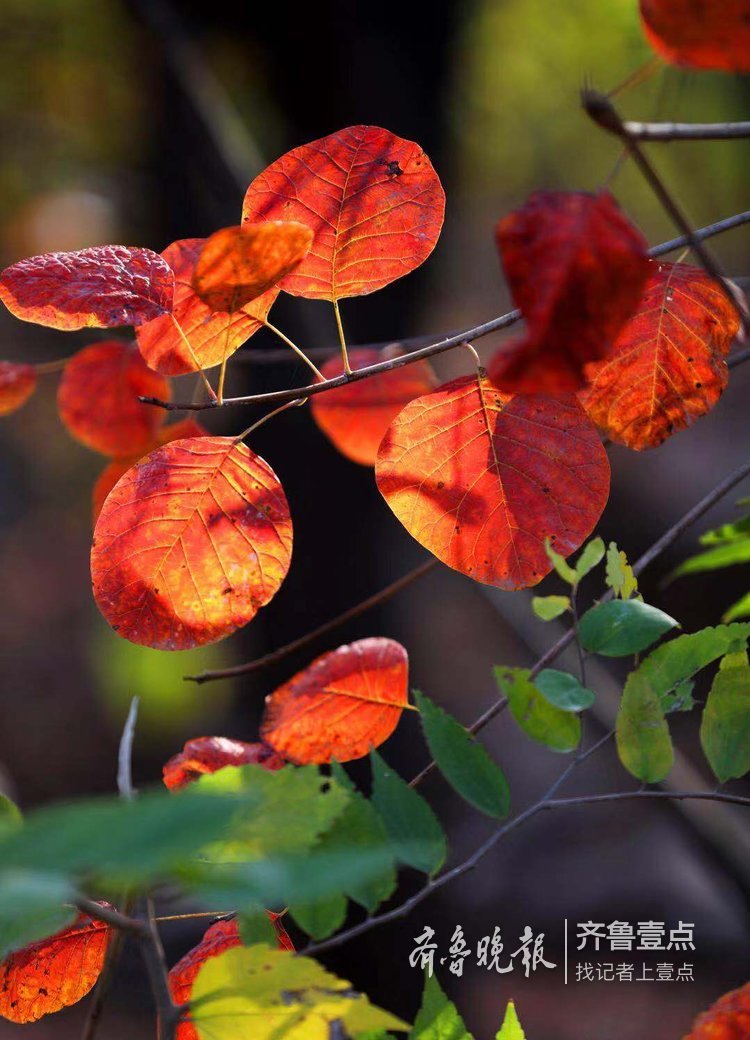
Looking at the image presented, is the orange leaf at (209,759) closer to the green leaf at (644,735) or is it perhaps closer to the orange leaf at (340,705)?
the orange leaf at (340,705)

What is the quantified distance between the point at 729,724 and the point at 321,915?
0.18 m

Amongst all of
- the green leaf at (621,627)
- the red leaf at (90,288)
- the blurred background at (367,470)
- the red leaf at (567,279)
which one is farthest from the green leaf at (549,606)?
the blurred background at (367,470)

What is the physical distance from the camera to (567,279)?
0.91 feet

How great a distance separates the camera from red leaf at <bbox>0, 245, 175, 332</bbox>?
426 millimetres

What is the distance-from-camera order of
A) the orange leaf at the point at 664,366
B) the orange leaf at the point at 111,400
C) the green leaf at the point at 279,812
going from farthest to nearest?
the orange leaf at the point at 111,400, the orange leaf at the point at 664,366, the green leaf at the point at 279,812

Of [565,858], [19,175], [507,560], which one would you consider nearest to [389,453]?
[507,560]

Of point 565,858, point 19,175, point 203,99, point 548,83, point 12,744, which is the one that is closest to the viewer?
point 203,99

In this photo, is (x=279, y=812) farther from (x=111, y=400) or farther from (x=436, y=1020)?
(x=111, y=400)

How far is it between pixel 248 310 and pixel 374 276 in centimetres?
6

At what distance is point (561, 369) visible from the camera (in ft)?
0.89

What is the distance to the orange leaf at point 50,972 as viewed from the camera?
1.31 feet

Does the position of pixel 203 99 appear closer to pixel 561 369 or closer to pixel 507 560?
pixel 507 560

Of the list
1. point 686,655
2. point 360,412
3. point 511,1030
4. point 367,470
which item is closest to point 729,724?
point 686,655

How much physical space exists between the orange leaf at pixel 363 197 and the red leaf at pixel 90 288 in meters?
0.05
